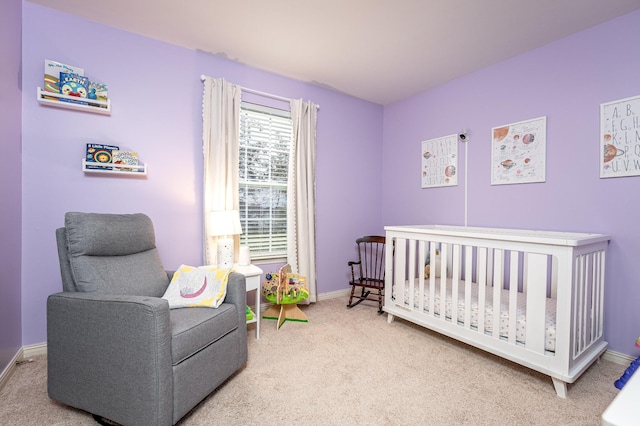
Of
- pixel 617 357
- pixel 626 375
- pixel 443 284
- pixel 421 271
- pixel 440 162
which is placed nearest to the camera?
pixel 626 375

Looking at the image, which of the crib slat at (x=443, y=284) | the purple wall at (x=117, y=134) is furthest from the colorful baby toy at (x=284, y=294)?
the crib slat at (x=443, y=284)

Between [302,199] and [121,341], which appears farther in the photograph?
[302,199]

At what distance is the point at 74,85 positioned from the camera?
2.02 meters

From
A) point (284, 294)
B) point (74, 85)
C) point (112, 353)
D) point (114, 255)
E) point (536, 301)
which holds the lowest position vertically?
point (284, 294)

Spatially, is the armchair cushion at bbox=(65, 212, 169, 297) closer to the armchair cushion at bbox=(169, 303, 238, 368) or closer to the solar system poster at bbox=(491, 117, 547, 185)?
the armchair cushion at bbox=(169, 303, 238, 368)

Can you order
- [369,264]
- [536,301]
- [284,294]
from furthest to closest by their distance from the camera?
[369,264]
[284,294]
[536,301]

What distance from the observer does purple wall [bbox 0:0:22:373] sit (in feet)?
5.52

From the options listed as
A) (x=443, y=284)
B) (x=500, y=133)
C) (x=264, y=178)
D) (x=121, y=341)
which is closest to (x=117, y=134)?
(x=264, y=178)

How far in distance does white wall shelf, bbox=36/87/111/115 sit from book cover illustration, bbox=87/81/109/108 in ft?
0.08

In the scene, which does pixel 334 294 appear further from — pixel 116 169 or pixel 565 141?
pixel 565 141

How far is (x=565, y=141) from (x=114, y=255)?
3.30 meters

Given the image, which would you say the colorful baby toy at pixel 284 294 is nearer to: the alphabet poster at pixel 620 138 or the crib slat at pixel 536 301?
the crib slat at pixel 536 301

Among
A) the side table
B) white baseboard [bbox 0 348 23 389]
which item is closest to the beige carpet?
white baseboard [bbox 0 348 23 389]

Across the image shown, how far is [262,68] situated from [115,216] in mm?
1910
